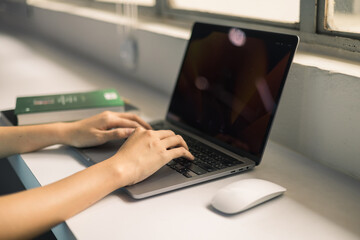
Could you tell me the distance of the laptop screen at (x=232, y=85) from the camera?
0.81 metres

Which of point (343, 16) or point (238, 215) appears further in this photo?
point (343, 16)

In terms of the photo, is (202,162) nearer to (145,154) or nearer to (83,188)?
(145,154)

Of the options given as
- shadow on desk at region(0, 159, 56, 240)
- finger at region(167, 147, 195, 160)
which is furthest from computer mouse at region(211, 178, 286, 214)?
shadow on desk at region(0, 159, 56, 240)

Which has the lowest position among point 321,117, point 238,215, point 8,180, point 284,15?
point 8,180

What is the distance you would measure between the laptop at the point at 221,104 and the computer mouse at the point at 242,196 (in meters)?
0.09

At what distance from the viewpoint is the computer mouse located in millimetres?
647

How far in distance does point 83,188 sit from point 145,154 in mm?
133

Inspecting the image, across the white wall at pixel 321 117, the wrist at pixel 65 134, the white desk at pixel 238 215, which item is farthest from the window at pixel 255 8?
the wrist at pixel 65 134

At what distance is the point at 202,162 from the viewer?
2.64ft

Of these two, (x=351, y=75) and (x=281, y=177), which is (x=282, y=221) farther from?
(x=351, y=75)

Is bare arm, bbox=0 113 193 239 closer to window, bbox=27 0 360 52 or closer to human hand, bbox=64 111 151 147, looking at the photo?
human hand, bbox=64 111 151 147

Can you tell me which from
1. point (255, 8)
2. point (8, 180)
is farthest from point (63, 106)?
point (255, 8)

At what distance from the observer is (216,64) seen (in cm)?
97

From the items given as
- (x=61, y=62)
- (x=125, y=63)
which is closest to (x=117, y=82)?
(x=125, y=63)
